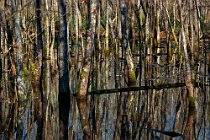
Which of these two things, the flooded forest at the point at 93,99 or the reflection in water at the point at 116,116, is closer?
the reflection in water at the point at 116,116

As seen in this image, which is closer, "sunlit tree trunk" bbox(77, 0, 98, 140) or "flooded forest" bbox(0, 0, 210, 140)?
"flooded forest" bbox(0, 0, 210, 140)

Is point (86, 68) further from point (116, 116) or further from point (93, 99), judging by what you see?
point (116, 116)

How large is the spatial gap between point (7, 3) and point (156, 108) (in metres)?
9.72

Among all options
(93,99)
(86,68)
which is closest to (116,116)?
(86,68)

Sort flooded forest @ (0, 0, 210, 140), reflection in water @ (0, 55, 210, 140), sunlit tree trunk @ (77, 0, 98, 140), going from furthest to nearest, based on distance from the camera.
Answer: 1. sunlit tree trunk @ (77, 0, 98, 140)
2. flooded forest @ (0, 0, 210, 140)
3. reflection in water @ (0, 55, 210, 140)

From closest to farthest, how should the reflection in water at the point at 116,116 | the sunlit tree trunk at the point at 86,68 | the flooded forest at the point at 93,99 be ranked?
the reflection in water at the point at 116,116
the flooded forest at the point at 93,99
the sunlit tree trunk at the point at 86,68

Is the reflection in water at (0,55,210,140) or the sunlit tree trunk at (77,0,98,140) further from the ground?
the sunlit tree trunk at (77,0,98,140)

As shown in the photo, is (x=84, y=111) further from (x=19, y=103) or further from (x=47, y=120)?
(x=19, y=103)

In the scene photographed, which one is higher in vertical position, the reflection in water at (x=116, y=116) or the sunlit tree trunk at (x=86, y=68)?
the sunlit tree trunk at (x=86, y=68)

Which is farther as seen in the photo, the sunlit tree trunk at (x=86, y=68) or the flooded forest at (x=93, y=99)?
the sunlit tree trunk at (x=86, y=68)

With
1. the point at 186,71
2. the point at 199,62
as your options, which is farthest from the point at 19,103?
the point at 199,62

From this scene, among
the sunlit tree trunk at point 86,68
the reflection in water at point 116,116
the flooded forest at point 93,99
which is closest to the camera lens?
the reflection in water at point 116,116

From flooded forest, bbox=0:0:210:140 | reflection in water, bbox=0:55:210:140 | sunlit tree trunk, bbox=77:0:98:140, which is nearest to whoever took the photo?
reflection in water, bbox=0:55:210:140

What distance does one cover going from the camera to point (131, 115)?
14.2 meters
